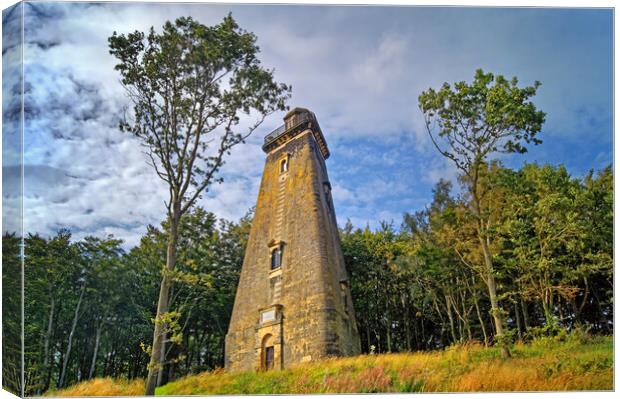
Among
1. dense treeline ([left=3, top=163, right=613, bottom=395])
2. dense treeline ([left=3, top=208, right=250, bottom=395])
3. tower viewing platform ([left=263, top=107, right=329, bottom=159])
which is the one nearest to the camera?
dense treeline ([left=3, top=163, right=613, bottom=395])

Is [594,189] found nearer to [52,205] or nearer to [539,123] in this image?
[539,123]

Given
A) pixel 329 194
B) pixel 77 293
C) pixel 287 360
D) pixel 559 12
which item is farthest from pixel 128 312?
pixel 559 12

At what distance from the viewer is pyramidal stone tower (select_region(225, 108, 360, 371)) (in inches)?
636

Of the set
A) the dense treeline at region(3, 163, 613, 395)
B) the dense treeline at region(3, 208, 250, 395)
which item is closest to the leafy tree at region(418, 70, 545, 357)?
the dense treeline at region(3, 163, 613, 395)

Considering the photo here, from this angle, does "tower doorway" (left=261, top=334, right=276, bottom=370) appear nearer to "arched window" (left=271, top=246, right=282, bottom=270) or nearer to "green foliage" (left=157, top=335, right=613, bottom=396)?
"arched window" (left=271, top=246, right=282, bottom=270)

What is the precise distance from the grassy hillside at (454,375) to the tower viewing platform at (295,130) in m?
12.1

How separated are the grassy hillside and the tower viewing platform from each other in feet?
39.7

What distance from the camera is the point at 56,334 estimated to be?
59.3 feet

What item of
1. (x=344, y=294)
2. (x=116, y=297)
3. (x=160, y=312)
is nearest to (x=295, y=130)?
(x=344, y=294)

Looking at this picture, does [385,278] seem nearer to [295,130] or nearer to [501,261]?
[295,130]

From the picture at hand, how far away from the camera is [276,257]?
753 inches

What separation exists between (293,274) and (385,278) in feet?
28.7

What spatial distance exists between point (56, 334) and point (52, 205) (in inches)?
367

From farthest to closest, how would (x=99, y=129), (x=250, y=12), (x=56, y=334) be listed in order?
(x=56, y=334), (x=99, y=129), (x=250, y=12)
